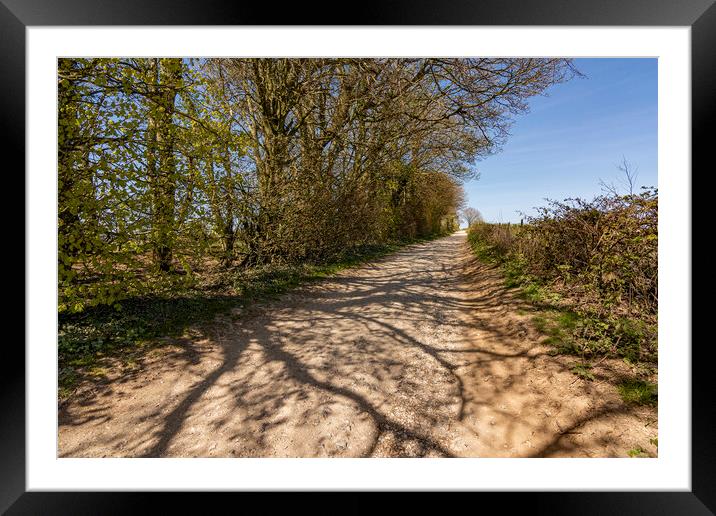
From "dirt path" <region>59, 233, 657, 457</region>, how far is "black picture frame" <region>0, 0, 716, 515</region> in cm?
107

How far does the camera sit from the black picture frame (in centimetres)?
149

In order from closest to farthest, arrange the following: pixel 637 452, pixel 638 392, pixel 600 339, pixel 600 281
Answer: pixel 637 452, pixel 638 392, pixel 600 339, pixel 600 281

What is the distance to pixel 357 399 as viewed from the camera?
3.23 metres

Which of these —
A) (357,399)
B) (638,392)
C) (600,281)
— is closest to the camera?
(638,392)

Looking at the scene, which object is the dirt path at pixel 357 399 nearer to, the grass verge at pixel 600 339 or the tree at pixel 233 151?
the grass verge at pixel 600 339

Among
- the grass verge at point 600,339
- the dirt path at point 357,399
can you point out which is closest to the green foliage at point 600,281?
the grass verge at point 600,339

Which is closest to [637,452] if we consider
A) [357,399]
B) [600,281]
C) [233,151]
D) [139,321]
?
[357,399]

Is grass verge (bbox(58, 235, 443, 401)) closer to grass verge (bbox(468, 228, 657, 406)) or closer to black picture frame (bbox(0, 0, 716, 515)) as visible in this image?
black picture frame (bbox(0, 0, 716, 515))

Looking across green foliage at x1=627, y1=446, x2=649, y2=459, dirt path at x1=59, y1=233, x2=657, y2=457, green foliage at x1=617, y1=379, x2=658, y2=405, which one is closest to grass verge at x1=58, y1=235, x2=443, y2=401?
dirt path at x1=59, y1=233, x2=657, y2=457
